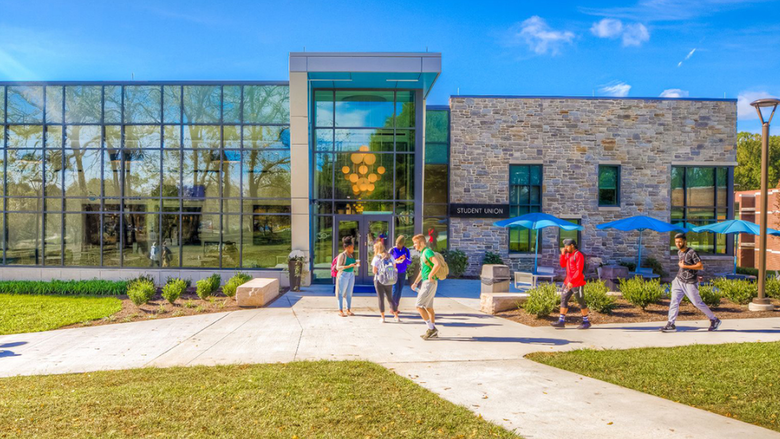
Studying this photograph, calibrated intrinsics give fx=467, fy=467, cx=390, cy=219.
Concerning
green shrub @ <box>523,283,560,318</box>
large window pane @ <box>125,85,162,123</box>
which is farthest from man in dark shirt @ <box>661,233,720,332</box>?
large window pane @ <box>125,85,162,123</box>

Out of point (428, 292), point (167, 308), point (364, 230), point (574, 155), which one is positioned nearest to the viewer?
point (428, 292)

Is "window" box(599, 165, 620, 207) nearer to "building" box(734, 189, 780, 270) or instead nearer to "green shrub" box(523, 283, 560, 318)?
"green shrub" box(523, 283, 560, 318)

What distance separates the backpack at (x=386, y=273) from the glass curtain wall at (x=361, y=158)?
253 inches

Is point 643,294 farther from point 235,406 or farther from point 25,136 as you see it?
point 25,136

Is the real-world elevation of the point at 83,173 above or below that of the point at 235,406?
above

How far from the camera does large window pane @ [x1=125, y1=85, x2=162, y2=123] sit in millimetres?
16547

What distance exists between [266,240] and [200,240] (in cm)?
233

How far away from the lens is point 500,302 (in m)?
11.1

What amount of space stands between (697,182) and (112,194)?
22.6 metres

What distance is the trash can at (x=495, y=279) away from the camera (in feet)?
41.8

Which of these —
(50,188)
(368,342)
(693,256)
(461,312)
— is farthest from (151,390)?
(50,188)

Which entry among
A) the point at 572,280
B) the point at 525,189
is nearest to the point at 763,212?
the point at 572,280

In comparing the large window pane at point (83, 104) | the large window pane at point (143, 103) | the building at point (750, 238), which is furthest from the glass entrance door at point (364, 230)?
the building at point (750, 238)

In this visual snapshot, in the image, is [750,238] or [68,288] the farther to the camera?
[750,238]
